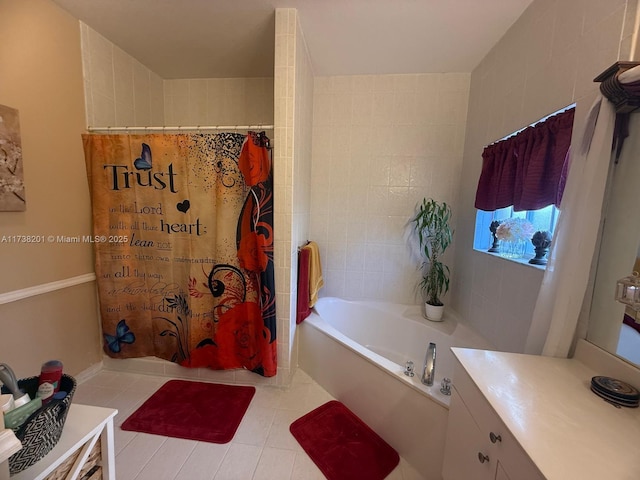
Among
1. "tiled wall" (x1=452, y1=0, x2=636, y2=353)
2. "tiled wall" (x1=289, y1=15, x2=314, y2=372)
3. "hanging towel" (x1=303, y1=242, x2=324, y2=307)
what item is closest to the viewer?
"tiled wall" (x1=452, y1=0, x2=636, y2=353)

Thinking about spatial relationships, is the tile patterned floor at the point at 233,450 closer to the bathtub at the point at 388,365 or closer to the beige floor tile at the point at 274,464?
the beige floor tile at the point at 274,464

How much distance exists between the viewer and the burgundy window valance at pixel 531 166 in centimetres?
114

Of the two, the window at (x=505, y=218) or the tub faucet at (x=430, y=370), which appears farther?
the window at (x=505, y=218)

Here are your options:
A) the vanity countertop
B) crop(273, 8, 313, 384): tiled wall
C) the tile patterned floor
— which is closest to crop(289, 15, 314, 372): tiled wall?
crop(273, 8, 313, 384): tiled wall

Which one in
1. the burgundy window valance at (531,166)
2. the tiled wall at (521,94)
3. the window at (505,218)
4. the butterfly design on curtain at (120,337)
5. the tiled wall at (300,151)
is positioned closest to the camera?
the tiled wall at (521,94)

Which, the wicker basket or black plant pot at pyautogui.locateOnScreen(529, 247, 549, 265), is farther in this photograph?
black plant pot at pyautogui.locateOnScreen(529, 247, 549, 265)

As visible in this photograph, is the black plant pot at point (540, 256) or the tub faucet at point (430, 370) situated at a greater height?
the black plant pot at point (540, 256)

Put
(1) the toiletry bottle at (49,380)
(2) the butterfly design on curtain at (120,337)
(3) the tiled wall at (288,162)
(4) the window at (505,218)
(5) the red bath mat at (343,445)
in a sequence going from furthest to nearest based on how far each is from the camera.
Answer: (2) the butterfly design on curtain at (120,337), (3) the tiled wall at (288,162), (4) the window at (505,218), (5) the red bath mat at (343,445), (1) the toiletry bottle at (49,380)

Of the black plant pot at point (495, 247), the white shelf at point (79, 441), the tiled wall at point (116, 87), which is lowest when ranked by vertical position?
the white shelf at point (79, 441)

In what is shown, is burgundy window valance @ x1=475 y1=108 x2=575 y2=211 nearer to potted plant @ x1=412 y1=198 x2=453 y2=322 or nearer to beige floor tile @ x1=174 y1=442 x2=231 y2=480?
potted plant @ x1=412 y1=198 x2=453 y2=322

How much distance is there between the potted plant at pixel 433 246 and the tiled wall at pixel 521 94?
0.12 metres

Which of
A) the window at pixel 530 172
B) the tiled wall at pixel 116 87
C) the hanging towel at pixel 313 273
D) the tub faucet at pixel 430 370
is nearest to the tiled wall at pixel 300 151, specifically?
the hanging towel at pixel 313 273

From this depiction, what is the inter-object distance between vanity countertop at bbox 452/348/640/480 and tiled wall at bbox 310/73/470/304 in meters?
1.41

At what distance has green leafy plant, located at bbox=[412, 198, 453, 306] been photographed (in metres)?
2.12
